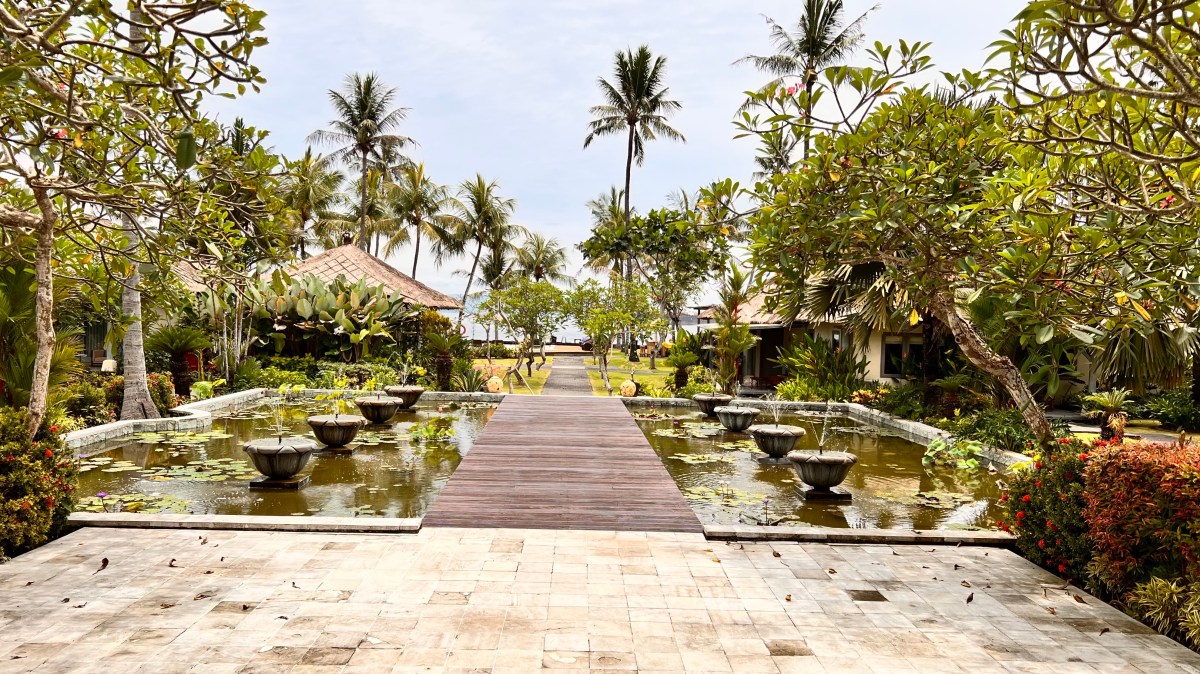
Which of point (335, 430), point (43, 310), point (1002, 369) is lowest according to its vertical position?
point (335, 430)

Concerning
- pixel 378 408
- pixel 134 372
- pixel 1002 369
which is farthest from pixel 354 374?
pixel 1002 369

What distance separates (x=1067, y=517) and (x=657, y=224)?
1368 cm

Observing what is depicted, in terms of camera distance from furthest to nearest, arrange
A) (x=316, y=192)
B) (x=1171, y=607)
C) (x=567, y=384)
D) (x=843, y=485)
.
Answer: (x=316, y=192), (x=567, y=384), (x=843, y=485), (x=1171, y=607)

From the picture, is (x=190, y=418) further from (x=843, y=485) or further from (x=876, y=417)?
(x=876, y=417)

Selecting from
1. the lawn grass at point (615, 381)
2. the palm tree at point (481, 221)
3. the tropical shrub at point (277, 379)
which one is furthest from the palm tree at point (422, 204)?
the tropical shrub at point (277, 379)

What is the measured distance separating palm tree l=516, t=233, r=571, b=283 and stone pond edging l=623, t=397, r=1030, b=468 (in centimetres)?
2758

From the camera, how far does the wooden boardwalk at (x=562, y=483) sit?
638cm

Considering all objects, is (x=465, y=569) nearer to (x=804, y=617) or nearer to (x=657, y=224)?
(x=804, y=617)

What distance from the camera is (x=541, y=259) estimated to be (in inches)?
1811

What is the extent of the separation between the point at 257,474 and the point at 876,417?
11.3 meters

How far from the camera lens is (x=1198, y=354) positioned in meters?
13.6

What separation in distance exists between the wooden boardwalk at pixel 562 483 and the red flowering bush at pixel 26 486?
9.29ft

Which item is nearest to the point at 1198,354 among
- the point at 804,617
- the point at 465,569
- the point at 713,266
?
the point at 713,266

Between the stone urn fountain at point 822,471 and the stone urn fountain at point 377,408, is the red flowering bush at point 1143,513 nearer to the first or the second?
the stone urn fountain at point 822,471
